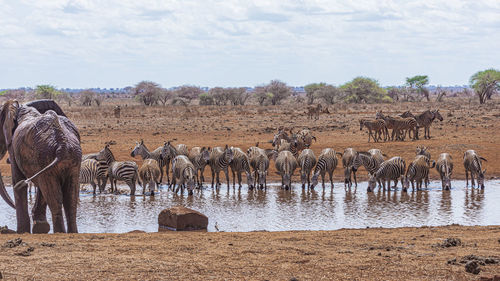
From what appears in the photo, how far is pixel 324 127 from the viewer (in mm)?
38344

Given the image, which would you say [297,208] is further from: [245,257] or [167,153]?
[245,257]

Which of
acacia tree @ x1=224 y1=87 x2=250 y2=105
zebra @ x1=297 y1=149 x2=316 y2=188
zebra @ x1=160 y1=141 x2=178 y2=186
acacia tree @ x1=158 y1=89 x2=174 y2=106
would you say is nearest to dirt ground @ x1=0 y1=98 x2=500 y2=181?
zebra @ x1=160 y1=141 x2=178 y2=186

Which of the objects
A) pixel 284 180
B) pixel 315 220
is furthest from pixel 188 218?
pixel 284 180

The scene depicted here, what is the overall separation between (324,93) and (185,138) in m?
45.8

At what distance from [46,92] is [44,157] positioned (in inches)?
2968

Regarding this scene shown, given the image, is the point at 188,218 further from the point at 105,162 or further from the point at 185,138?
the point at 185,138

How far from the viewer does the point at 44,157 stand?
907 cm

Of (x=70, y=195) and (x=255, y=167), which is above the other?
(x=70, y=195)

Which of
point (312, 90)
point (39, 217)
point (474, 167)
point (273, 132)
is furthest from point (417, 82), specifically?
point (39, 217)

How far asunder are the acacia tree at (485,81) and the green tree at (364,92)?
10193mm

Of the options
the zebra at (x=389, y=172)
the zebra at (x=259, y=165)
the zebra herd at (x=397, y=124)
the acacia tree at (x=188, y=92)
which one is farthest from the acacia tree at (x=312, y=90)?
the zebra at (x=389, y=172)

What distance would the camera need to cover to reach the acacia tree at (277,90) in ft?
268

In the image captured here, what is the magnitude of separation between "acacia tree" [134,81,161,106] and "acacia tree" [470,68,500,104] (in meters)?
38.3

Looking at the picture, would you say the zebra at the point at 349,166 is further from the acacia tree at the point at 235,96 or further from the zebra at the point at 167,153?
the acacia tree at the point at 235,96
